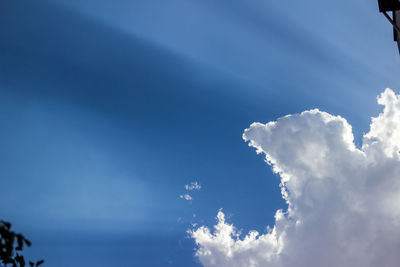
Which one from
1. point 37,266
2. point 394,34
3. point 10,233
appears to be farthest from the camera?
point 394,34

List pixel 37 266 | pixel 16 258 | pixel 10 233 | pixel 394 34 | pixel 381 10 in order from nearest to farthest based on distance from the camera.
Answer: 1. pixel 10 233
2. pixel 16 258
3. pixel 37 266
4. pixel 381 10
5. pixel 394 34

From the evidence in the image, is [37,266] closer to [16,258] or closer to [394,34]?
[16,258]

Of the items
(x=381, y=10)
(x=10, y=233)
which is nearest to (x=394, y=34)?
(x=381, y=10)

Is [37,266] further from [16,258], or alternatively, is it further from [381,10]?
[381,10]

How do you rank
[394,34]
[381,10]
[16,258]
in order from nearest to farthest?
[16,258] < [381,10] < [394,34]

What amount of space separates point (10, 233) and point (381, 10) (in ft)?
62.7

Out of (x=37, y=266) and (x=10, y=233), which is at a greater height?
(x=10, y=233)

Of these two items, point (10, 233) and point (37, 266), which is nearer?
point (10, 233)

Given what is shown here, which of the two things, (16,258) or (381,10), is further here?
(381,10)

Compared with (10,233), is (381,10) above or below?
above

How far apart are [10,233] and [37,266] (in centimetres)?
216

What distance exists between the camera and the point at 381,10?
12.8m

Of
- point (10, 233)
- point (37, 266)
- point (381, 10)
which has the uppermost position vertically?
point (381, 10)

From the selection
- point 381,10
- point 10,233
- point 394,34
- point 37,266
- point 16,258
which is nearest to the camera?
point 10,233
